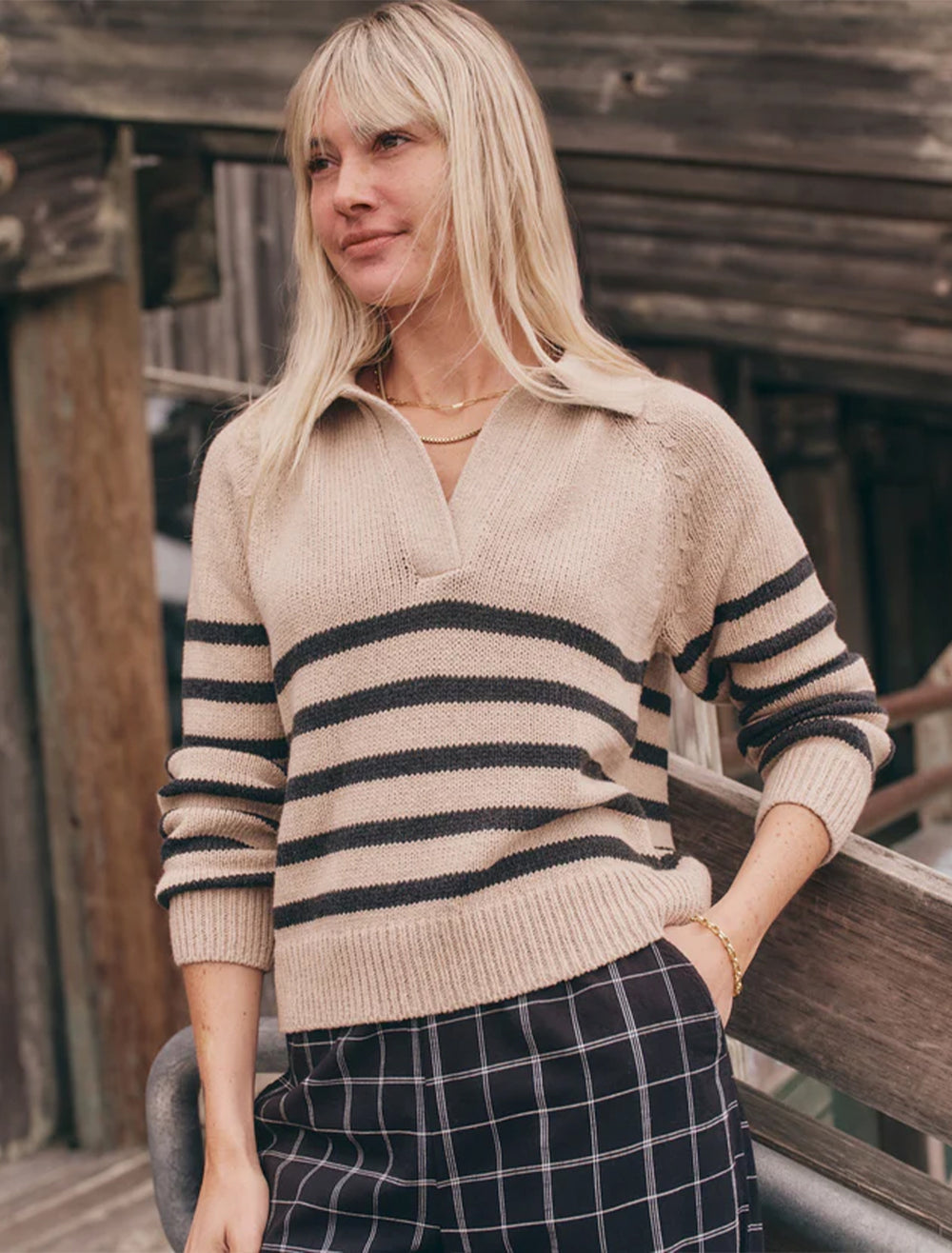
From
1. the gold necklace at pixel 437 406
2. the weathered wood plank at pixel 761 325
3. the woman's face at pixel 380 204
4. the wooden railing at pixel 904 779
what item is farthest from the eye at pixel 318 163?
the weathered wood plank at pixel 761 325

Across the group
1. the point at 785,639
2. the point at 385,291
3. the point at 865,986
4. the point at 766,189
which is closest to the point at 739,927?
the point at 865,986

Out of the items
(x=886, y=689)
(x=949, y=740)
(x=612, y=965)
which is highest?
(x=612, y=965)

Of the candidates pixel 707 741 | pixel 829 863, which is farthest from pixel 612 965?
pixel 707 741

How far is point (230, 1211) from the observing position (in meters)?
1.51

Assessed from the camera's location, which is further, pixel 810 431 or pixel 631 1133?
pixel 810 431

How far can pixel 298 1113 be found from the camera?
1.55 metres

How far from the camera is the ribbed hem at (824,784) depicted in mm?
1575

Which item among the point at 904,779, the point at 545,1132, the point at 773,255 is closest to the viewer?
the point at 545,1132

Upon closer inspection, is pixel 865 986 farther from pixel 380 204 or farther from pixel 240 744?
pixel 380 204

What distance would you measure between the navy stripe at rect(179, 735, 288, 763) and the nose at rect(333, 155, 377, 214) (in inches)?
25.4

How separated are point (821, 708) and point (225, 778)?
0.71 meters

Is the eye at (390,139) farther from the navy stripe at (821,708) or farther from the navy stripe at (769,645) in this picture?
the navy stripe at (821,708)

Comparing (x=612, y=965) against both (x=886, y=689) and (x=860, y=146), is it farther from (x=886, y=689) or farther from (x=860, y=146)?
(x=886, y=689)

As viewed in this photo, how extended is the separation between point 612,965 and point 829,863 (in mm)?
290
